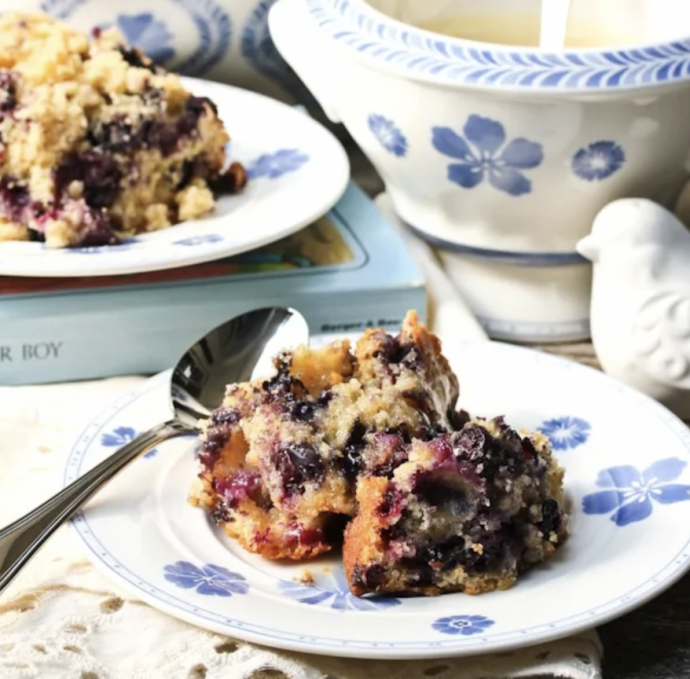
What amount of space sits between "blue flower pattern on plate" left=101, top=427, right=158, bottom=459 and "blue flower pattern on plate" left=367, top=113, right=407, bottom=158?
0.45 meters

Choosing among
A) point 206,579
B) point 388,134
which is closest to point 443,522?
point 206,579

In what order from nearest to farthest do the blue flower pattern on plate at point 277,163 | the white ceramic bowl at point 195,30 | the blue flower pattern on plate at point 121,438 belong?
the blue flower pattern on plate at point 121,438 → the blue flower pattern on plate at point 277,163 → the white ceramic bowl at point 195,30

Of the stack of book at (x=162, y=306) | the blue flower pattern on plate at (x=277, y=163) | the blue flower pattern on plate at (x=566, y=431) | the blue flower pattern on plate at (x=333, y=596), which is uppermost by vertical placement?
the blue flower pattern on plate at (x=333, y=596)

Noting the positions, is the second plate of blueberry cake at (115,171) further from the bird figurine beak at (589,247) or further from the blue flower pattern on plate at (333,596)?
the blue flower pattern on plate at (333,596)

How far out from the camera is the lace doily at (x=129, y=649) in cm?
85

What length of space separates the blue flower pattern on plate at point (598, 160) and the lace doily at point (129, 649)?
0.55 metres

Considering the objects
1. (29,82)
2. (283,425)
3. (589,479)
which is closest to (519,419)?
(589,479)

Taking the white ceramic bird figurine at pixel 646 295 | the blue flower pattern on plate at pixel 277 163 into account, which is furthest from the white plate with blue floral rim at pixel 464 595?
the blue flower pattern on plate at pixel 277 163

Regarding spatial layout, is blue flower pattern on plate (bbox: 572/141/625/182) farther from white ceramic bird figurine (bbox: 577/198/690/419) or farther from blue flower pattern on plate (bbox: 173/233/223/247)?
blue flower pattern on plate (bbox: 173/233/223/247)

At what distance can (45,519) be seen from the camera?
926 mm

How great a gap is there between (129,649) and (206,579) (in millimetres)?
70

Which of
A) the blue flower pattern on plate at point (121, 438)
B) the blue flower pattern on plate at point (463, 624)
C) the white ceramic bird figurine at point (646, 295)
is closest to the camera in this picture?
the blue flower pattern on plate at point (463, 624)

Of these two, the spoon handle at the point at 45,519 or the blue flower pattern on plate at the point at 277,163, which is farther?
the blue flower pattern on plate at the point at 277,163

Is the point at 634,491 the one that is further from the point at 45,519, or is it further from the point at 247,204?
the point at 247,204
